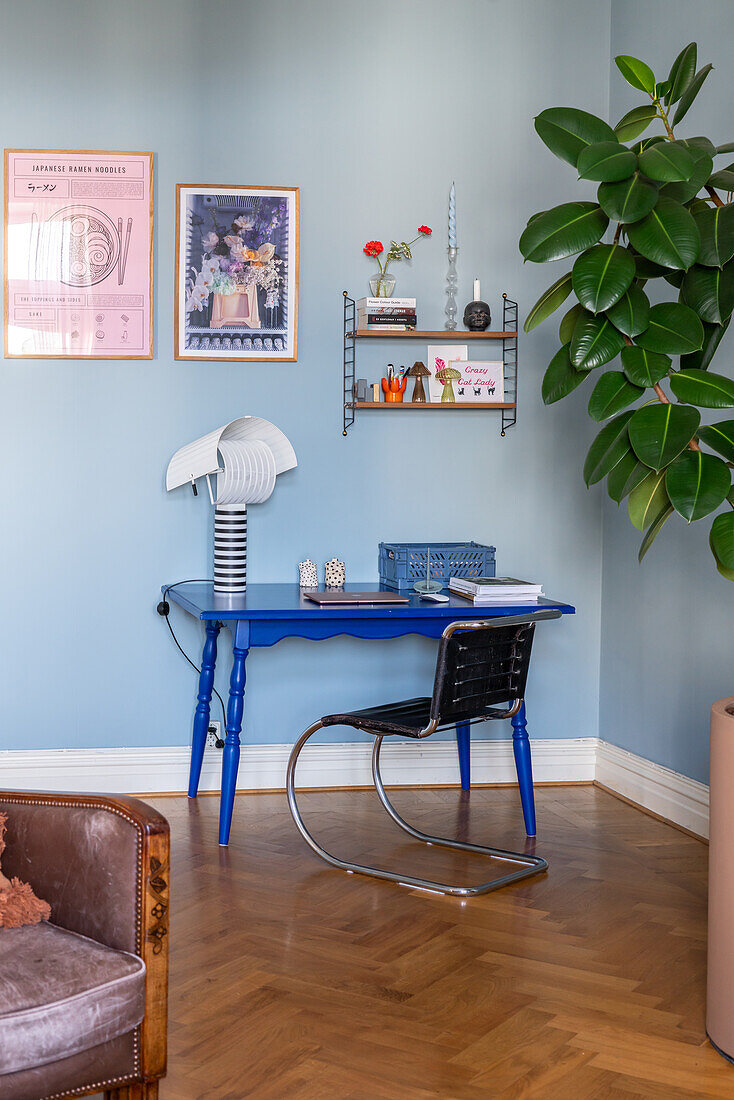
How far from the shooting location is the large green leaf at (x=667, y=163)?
8.29 feet

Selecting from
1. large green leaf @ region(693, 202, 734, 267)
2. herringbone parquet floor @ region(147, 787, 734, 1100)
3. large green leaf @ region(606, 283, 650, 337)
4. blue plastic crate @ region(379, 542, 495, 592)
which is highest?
large green leaf @ region(693, 202, 734, 267)

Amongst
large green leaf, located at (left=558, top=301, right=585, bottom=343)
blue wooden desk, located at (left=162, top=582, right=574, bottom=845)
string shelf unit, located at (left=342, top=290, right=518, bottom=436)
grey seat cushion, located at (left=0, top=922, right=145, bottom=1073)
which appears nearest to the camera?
grey seat cushion, located at (left=0, top=922, right=145, bottom=1073)

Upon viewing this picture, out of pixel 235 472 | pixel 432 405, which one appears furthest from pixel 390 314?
pixel 235 472

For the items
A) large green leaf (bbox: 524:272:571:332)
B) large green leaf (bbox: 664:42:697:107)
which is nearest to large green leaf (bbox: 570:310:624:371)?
large green leaf (bbox: 524:272:571:332)

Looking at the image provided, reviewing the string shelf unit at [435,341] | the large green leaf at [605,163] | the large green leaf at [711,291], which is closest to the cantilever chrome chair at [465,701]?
the large green leaf at [711,291]

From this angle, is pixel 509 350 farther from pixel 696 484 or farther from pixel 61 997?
pixel 61 997

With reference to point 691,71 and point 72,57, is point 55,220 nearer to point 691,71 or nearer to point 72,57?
point 72,57

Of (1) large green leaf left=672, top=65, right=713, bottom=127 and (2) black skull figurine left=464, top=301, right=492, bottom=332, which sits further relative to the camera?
(2) black skull figurine left=464, top=301, right=492, bottom=332

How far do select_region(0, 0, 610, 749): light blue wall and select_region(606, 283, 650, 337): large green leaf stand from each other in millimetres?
1472

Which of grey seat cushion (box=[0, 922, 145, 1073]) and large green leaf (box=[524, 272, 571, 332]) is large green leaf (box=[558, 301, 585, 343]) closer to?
large green leaf (box=[524, 272, 571, 332])

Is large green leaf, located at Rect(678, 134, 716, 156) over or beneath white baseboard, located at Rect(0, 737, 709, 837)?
over

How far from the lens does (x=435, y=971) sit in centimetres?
252

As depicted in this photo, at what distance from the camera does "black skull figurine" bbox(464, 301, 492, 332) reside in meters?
4.06

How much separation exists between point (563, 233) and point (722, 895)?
166cm
